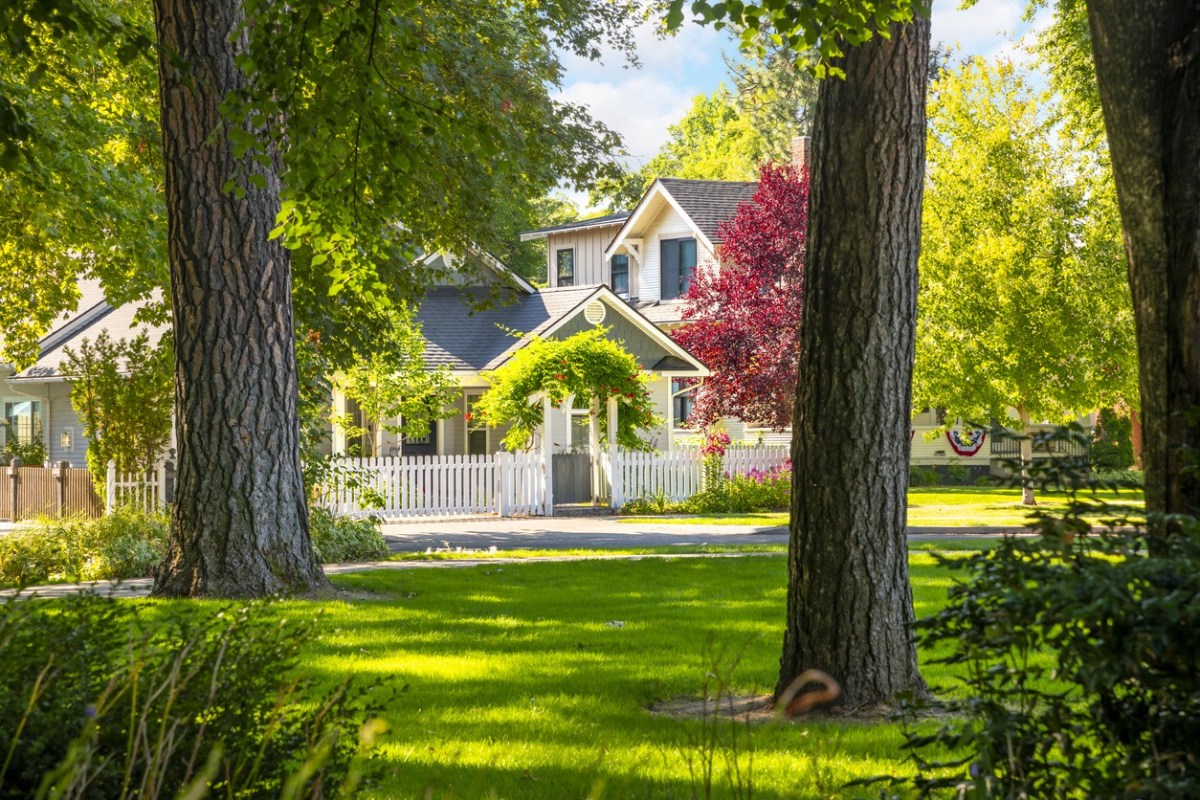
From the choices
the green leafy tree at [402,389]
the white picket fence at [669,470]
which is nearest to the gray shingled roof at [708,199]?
the white picket fence at [669,470]

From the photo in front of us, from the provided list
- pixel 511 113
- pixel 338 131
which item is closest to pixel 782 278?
pixel 511 113

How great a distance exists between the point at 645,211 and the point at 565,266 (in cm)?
612

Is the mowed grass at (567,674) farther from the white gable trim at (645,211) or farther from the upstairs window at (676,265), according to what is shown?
the upstairs window at (676,265)

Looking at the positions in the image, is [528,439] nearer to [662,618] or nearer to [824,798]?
[662,618]

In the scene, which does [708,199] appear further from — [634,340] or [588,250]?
[634,340]

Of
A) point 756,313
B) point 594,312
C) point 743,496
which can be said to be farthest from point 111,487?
point 756,313

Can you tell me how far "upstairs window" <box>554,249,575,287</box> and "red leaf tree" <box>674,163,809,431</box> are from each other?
34.8 feet

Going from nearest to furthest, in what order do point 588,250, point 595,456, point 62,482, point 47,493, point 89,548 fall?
point 89,548 → point 62,482 → point 47,493 → point 595,456 → point 588,250

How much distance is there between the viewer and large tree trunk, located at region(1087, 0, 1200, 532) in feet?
15.3

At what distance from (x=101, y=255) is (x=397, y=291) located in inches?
147

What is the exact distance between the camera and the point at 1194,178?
15.7 ft

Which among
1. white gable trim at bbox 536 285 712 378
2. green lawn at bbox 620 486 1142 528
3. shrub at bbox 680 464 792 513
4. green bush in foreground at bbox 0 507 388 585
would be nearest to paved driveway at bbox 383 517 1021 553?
green lawn at bbox 620 486 1142 528

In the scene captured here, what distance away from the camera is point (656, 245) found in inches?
1647

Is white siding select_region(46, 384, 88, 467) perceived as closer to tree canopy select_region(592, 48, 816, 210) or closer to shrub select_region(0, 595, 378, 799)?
tree canopy select_region(592, 48, 816, 210)
